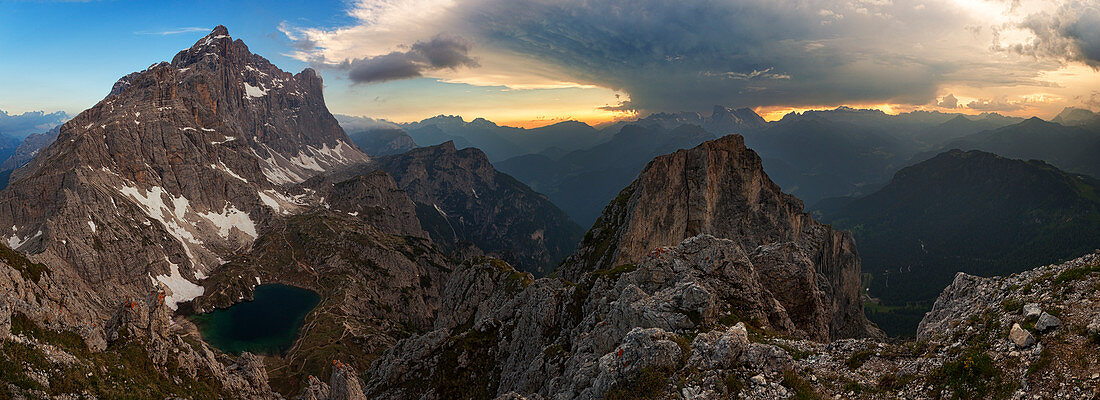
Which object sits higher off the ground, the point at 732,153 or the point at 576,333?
the point at 732,153

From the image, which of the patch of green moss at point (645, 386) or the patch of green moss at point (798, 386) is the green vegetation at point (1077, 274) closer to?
the patch of green moss at point (798, 386)

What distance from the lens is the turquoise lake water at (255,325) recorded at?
513ft

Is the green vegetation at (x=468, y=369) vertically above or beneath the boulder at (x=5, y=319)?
beneath

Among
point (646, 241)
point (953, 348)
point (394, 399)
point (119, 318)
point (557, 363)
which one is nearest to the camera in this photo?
point (953, 348)

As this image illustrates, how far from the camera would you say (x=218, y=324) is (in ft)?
578

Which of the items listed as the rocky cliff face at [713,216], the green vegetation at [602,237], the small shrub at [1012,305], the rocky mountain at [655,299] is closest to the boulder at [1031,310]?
the small shrub at [1012,305]

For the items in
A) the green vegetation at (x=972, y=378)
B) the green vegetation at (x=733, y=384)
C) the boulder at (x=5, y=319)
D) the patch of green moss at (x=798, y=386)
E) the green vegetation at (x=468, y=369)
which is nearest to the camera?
the green vegetation at (x=972, y=378)

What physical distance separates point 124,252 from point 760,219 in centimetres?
23990

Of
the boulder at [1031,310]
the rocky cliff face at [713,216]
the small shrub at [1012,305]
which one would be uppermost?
the boulder at [1031,310]

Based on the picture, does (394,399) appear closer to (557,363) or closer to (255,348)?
(557,363)

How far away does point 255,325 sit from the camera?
6954 inches

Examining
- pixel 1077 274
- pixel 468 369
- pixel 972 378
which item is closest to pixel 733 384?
pixel 972 378

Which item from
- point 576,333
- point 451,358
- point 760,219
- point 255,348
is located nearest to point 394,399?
point 451,358

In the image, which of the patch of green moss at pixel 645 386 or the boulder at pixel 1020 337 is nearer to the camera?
the boulder at pixel 1020 337
